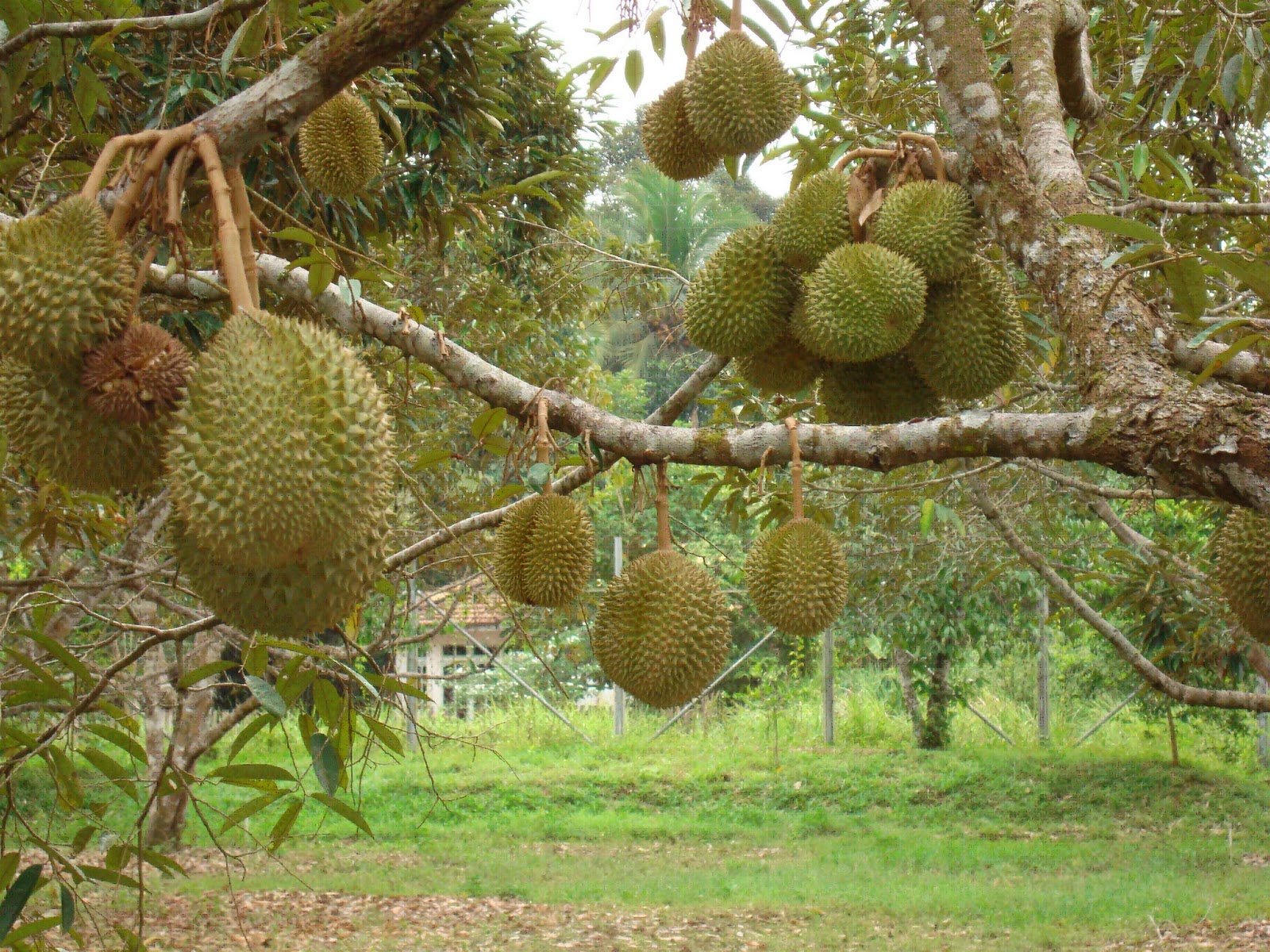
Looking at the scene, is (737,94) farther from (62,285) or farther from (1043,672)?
(1043,672)

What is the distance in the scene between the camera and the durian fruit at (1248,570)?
1293mm

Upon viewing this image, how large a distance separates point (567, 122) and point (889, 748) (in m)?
6.28

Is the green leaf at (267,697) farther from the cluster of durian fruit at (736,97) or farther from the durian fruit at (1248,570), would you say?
the durian fruit at (1248,570)

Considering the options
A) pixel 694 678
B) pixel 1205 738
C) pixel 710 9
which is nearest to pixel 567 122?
pixel 710 9

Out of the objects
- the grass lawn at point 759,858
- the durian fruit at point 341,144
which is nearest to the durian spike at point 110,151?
the durian fruit at point 341,144

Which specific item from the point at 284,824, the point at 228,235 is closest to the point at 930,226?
the point at 228,235

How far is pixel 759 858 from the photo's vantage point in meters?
6.34

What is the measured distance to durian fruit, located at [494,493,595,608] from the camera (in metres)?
1.39

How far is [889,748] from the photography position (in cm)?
920

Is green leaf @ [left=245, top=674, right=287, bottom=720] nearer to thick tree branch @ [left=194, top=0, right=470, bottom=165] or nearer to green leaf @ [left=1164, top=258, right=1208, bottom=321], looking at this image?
thick tree branch @ [left=194, top=0, right=470, bottom=165]

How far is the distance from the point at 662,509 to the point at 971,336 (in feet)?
1.84

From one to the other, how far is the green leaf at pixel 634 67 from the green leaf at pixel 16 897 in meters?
1.48

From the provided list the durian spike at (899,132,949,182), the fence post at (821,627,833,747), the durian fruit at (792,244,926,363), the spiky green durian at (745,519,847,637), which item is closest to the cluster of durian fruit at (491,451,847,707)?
the spiky green durian at (745,519,847,637)

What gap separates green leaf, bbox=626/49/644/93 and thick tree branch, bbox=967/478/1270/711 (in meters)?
1.64
